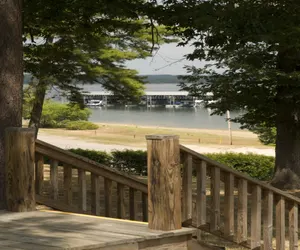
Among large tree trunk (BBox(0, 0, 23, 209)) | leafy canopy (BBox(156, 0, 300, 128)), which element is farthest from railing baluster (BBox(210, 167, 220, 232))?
leafy canopy (BBox(156, 0, 300, 128))

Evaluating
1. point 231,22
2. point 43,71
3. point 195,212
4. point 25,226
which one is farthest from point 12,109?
point 43,71

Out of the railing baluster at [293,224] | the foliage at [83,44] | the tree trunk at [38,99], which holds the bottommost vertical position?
the railing baluster at [293,224]

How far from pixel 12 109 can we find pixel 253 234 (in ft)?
11.0

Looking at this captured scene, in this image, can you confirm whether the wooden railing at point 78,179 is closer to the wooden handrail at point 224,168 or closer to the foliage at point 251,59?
the wooden handrail at point 224,168

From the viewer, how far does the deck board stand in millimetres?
5016

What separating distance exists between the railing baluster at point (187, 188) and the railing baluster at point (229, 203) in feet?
1.89

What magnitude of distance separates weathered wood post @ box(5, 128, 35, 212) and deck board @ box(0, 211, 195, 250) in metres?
0.14

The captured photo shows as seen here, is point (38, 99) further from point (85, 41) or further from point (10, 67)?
point (10, 67)

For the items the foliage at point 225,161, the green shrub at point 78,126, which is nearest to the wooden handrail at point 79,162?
the foliage at point 225,161

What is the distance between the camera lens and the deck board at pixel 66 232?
5016mm

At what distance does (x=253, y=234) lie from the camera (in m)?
7.25

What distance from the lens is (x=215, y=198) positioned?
6.78 meters

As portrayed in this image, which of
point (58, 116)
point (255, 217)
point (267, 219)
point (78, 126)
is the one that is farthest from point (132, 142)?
point (255, 217)

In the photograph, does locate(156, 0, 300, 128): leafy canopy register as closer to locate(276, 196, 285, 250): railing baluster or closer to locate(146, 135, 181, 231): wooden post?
locate(276, 196, 285, 250): railing baluster
